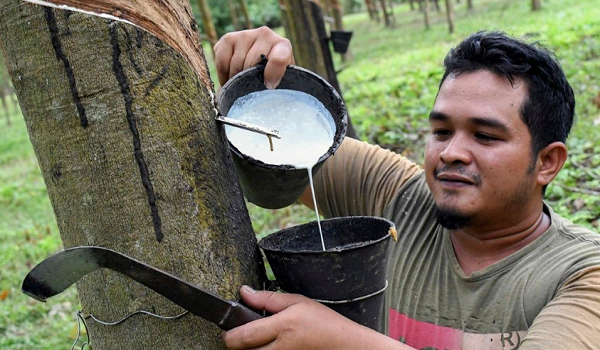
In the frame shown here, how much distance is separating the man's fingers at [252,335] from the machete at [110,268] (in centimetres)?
7

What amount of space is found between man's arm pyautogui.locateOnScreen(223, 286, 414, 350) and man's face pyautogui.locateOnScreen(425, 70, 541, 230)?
0.72 meters

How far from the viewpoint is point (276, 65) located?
1.81m

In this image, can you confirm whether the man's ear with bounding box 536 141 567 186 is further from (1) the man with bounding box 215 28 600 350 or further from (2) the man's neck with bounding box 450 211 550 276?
(2) the man's neck with bounding box 450 211 550 276

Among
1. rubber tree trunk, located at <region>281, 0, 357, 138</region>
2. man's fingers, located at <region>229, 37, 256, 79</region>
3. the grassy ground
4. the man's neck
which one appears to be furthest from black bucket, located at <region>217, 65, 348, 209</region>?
rubber tree trunk, located at <region>281, 0, 357, 138</region>

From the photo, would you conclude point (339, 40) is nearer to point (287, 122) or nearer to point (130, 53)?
point (287, 122)

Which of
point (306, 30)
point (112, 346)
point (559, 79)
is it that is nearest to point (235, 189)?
point (112, 346)

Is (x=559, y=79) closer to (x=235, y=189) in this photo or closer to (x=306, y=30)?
(x=235, y=189)

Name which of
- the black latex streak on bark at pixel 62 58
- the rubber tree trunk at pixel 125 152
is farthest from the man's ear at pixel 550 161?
the black latex streak on bark at pixel 62 58

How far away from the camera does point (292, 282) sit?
141cm

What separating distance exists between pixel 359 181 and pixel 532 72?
74 centimetres

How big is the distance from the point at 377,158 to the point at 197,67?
3.67 feet

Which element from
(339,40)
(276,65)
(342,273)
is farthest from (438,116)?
(339,40)

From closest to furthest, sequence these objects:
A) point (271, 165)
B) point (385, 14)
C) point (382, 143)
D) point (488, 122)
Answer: point (271, 165) → point (488, 122) → point (382, 143) → point (385, 14)

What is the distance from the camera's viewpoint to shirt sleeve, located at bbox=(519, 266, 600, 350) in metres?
1.55
